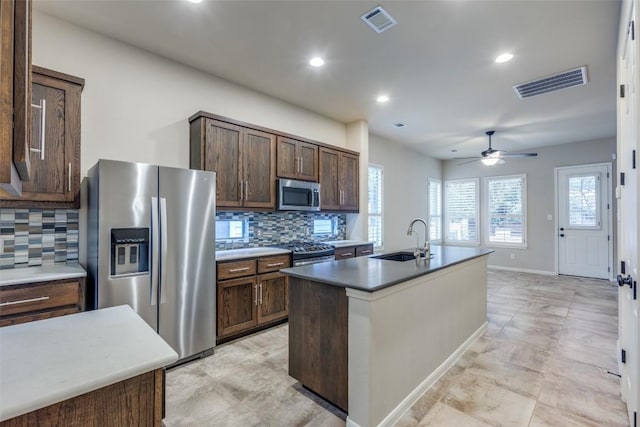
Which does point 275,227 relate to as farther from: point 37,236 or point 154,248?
point 37,236

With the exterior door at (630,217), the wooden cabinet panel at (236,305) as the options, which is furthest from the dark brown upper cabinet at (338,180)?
the exterior door at (630,217)

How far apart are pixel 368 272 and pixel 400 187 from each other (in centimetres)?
480

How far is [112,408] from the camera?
0.81 metres

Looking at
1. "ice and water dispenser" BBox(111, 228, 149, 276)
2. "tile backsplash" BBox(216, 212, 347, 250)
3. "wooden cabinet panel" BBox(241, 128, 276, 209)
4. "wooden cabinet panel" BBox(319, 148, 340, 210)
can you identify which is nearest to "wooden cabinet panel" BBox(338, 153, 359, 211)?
"wooden cabinet panel" BBox(319, 148, 340, 210)

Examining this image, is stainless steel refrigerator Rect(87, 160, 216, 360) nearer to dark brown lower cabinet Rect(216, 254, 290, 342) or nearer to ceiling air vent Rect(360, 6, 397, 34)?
dark brown lower cabinet Rect(216, 254, 290, 342)

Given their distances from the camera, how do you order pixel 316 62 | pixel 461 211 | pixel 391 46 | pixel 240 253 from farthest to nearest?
pixel 461 211 → pixel 240 253 → pixel 316 62 → pixel 391 46

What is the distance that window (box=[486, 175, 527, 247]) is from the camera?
694 cm

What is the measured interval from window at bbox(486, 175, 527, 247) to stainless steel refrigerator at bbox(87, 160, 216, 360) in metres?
6.92

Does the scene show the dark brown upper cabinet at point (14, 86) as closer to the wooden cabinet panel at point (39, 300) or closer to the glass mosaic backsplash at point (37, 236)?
the wooden cabinet panel at point (39, 300)

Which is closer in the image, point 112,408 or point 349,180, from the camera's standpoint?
point 112,408

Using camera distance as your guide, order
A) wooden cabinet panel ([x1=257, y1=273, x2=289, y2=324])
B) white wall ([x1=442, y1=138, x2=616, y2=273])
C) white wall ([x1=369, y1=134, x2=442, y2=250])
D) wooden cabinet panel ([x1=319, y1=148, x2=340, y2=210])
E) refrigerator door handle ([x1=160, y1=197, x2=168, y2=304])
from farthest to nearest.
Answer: white wall ([x1=442, y1=138, x2=616, y2=273])
white wall ([x1=369, y1=134, x2=442, y2=250])
wooden cabinet panel ([x1=319, y1=148, x2=340, y2=210])
wooden cabinet panel ([x1=257, y1=273, x2=289, y2=324])
refrigerator door handle ([x1=160, y1=197, x2=168, y2=304])

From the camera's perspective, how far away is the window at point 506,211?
6.94 m

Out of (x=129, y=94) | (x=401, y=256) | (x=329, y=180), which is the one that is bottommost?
(x=401, y=256)

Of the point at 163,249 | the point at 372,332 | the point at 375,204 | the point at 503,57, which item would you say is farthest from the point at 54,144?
the point at 375,204
